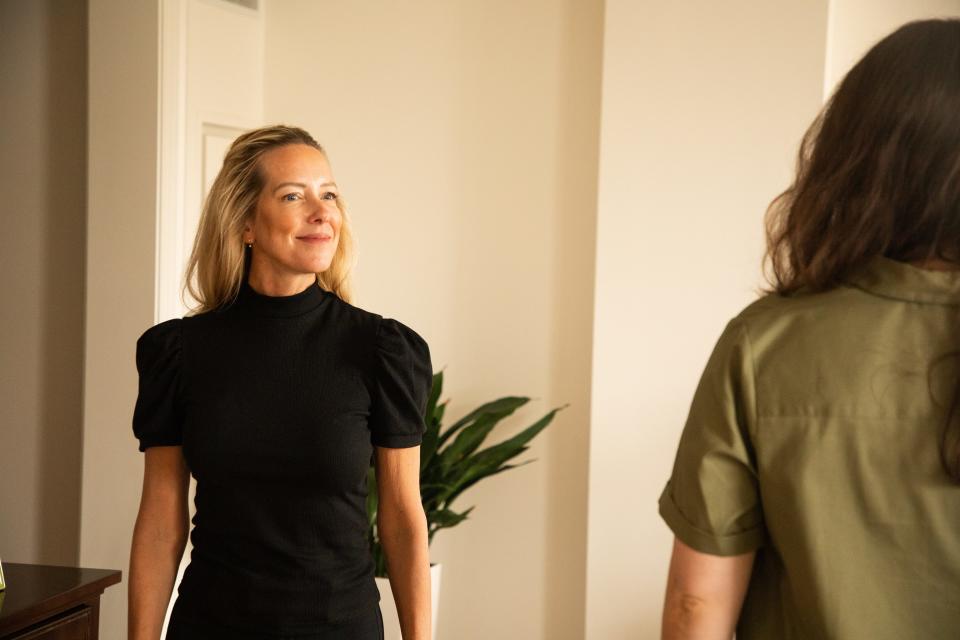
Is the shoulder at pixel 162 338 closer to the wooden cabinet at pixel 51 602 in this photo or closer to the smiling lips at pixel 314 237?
the smiling lips at pixel 314 237

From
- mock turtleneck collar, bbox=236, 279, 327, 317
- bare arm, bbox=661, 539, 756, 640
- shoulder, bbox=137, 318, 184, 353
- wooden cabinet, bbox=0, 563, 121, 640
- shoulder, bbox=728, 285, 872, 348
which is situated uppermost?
shoulder, bbox=728, 285, 872, 348

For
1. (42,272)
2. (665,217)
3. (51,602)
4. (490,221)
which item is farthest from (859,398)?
(42,272)

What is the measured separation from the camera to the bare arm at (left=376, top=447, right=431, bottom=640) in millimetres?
1915

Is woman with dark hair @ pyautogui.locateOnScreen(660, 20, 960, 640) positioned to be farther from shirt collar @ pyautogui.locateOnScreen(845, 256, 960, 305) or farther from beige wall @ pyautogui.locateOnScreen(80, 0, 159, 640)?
beige wall @ pyautogui.locateOnScreen(80, 0, 159, 640)

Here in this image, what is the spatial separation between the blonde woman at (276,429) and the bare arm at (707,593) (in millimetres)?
801

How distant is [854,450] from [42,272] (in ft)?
12.0

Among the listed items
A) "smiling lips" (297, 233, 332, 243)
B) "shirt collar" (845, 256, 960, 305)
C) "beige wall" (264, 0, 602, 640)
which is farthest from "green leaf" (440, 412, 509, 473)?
"shirt collar" (845, 256, 960, 305)

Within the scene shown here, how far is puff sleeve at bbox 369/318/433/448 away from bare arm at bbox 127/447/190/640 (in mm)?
356

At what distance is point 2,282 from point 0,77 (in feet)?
2.52

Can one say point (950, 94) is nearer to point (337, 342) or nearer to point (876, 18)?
point (337, 342)

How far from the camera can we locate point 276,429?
1851 millimetres

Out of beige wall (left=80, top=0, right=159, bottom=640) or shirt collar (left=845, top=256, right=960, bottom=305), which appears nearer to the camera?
shirt collar (left=845, top=256, right=960, bottom=305)

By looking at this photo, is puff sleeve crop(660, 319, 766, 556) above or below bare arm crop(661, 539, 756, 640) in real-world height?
above

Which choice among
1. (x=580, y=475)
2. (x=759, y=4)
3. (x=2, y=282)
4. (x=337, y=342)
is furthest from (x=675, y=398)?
(x=2, y=282)
